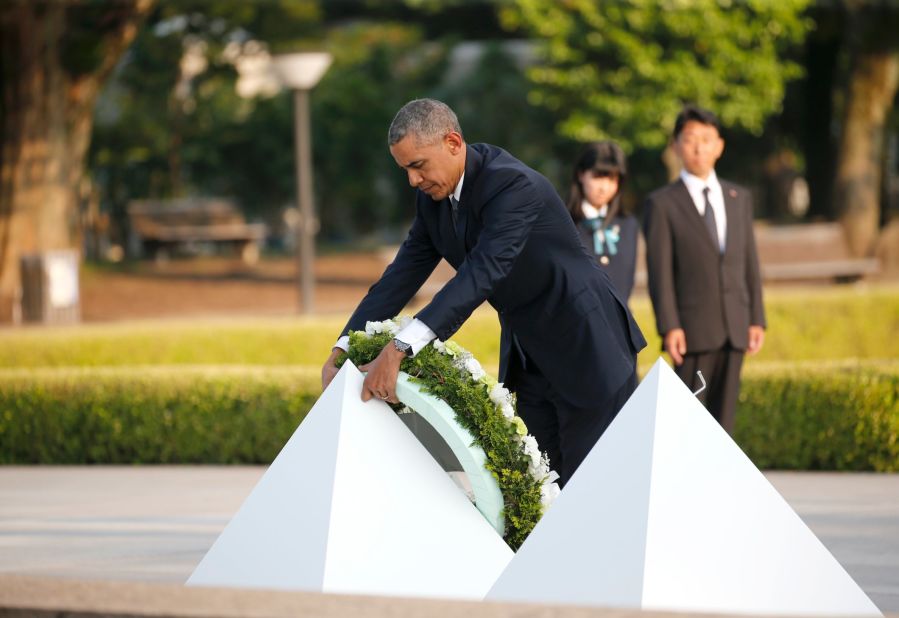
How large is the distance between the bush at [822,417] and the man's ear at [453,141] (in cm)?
444

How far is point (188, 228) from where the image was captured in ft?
88.2

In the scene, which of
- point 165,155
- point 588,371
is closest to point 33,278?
point 588,371

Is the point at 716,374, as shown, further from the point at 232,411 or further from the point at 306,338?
the point at 306,338

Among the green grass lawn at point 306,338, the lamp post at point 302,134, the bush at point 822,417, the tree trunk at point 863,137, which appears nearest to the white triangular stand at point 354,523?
the bush at point 822,417

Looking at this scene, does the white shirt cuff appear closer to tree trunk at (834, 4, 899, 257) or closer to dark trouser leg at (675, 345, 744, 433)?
dark trouser leg at (675, 345, 744, 433)

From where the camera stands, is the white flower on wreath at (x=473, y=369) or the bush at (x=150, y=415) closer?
the white flower on wreath at (x=473, y=369)

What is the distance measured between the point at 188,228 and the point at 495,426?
22975 millimetres

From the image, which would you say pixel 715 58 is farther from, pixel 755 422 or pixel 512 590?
pixel 512 590

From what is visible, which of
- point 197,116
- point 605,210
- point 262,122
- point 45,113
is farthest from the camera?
point 262,122

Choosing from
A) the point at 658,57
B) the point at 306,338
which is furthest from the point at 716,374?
the point at 658,57

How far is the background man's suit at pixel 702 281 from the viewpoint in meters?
7.00

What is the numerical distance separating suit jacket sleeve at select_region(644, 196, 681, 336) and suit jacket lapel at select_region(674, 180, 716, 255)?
0.09m

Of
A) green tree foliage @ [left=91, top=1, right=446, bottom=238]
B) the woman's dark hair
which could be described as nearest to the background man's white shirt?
the woman's dark hair

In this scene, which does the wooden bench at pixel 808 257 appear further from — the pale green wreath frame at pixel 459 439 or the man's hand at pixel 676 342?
the pale green wreath frame at pixel 459 439
